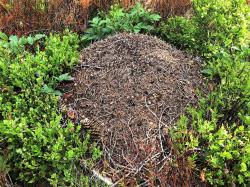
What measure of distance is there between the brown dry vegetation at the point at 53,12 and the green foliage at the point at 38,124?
87 centimetres

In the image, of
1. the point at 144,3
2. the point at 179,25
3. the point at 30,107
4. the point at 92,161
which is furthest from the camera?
the point at 144,3

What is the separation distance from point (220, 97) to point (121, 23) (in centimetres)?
176

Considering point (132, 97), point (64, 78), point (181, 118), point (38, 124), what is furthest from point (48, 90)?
point (181, 118)

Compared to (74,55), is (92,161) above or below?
below

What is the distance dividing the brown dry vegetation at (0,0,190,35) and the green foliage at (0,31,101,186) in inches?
34.1

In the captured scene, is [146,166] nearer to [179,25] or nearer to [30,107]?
[30,107]

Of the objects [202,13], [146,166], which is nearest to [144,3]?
[202,13]

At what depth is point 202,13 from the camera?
4141 mm

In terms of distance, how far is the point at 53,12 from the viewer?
16.7 feet

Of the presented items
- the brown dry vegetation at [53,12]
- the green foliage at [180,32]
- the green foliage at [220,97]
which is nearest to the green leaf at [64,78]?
the green foliage at [220,97]

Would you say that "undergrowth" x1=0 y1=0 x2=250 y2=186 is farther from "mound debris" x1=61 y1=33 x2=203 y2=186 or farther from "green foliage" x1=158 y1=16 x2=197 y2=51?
"mound debris" x1=61 y1=33 x2=203 y2=186

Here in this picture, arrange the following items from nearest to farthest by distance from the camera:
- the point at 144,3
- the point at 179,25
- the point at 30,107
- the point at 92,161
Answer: the point at 92,161 < the point at 30,107 < the point at 179,25 < the point at 144,3

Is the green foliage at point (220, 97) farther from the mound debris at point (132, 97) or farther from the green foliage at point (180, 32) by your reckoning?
the mound debris at point (132, 97)

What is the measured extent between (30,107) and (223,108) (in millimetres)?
1666
